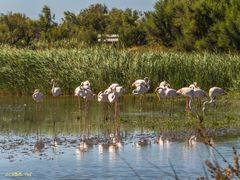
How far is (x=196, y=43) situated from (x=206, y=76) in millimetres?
16266

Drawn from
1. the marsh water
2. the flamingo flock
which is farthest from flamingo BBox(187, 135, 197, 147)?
the flamingo flock

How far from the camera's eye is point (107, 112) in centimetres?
2162

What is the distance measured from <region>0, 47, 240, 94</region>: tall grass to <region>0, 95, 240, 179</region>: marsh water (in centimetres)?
422

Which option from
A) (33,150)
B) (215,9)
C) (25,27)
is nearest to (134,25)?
(25,27)

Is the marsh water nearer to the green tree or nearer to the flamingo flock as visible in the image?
the flamingo flock

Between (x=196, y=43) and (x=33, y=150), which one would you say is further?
(x=196, y=43)

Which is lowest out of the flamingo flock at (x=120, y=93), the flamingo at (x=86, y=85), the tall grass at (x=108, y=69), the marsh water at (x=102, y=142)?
the marsh water at (x=102, y=142)

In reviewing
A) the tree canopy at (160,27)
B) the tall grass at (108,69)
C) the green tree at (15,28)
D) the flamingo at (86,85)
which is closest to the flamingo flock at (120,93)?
the flamingo at (86,85)

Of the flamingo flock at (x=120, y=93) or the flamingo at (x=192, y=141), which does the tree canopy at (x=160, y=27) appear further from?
the flamingo at (x=192, y=141)

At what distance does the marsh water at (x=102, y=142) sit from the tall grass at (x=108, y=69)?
4.22 metres

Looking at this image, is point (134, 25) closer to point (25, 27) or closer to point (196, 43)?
point (25, 27)

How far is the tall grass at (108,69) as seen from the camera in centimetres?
2930

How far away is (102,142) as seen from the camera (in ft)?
49.0

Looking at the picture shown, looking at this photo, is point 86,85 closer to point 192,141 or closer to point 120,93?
point 120,93
